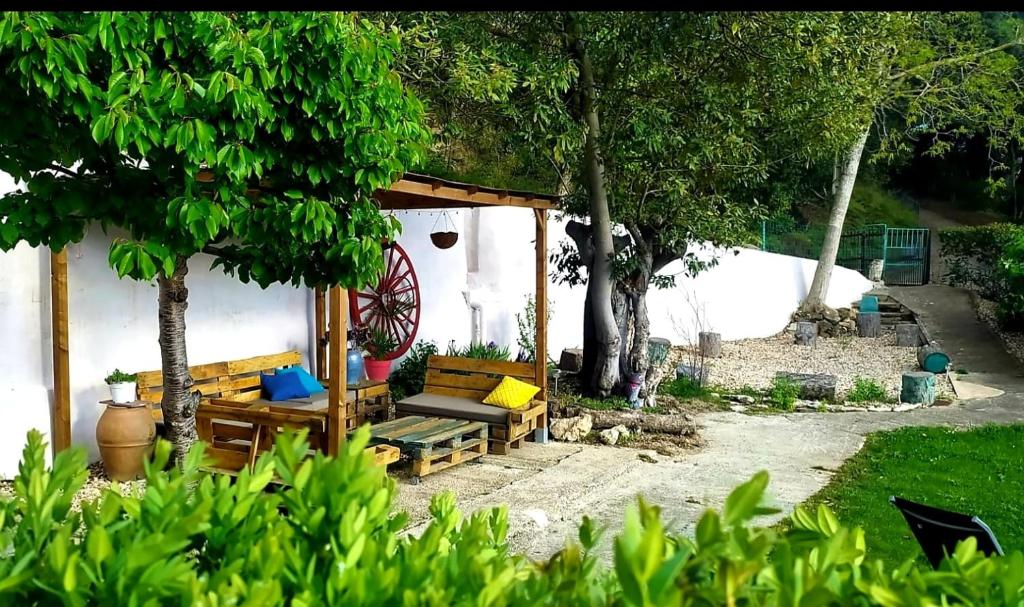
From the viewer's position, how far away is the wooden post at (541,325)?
27.8 ft

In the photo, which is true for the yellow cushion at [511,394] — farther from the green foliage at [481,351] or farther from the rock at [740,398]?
the rock at [740,398]

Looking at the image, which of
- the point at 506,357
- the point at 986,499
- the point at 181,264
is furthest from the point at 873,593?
the point at 506,357

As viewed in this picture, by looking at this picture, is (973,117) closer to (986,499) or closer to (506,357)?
(506,357)

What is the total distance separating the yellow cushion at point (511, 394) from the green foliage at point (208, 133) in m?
3.02

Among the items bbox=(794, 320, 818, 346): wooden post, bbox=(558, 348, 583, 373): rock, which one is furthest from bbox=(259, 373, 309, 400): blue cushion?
bbox=(794, 320, 818, 346): wooden post

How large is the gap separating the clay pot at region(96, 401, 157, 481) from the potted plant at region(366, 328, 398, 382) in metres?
3.32

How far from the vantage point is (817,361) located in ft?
46.4

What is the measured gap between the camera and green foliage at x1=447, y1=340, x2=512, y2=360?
34.4ft

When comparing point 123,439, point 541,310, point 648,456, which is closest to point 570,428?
point 648,456

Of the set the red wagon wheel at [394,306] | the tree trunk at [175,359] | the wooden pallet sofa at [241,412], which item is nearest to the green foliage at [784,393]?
the red wagon wheel at [394,306]

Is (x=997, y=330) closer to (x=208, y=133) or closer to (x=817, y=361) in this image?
(x=817, y=361)

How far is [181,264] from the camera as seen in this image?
5.72m

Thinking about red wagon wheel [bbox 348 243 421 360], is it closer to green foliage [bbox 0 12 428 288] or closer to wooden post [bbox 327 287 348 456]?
wooden post [bbox 327 287 348 456]
